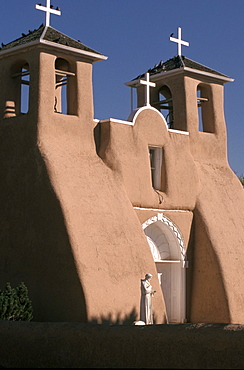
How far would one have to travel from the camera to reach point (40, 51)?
1914 centimetres

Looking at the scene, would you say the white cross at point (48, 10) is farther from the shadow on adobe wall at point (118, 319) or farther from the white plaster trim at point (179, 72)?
the shadow on adobe wall at point (118, 319)

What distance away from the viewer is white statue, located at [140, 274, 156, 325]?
1733 centimetres

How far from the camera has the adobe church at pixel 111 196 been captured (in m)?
17.8

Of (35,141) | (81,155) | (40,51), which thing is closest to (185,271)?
(81,155)

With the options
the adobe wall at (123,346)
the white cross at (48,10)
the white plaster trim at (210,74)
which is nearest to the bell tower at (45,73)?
the white cross at (48,10)

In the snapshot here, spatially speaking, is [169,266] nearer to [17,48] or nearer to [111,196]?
[111,196]

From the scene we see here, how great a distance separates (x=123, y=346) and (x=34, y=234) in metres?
7.73

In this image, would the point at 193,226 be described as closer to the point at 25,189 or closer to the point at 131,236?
the point at 131,236

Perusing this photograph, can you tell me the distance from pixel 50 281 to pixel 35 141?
13.1 feet

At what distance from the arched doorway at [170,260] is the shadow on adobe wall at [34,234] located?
4058mm

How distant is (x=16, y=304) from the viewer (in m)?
16.7

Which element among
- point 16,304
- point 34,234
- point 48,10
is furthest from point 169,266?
point 48,10

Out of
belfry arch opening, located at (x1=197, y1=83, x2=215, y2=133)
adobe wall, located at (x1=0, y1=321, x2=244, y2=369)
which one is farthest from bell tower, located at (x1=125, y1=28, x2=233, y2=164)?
adobe wall, located at (x1=0, y1=321, x2=244, y2=369)

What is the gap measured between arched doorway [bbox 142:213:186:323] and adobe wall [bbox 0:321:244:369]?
836 centimetres
